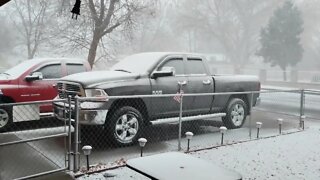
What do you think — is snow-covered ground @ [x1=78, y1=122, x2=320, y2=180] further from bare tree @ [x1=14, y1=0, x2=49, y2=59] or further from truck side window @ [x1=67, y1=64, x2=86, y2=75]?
bare tree @ [x1=14, y1=0, x2=49, y2=59]

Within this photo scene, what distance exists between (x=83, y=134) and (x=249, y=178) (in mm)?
3937

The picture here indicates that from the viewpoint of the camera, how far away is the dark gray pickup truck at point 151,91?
720 cm

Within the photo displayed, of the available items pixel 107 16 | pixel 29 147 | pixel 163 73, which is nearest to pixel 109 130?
pixel 29 147

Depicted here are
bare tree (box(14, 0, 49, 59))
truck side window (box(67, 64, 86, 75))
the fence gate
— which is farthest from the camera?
bare tree (box(14, 0, 49, 59))

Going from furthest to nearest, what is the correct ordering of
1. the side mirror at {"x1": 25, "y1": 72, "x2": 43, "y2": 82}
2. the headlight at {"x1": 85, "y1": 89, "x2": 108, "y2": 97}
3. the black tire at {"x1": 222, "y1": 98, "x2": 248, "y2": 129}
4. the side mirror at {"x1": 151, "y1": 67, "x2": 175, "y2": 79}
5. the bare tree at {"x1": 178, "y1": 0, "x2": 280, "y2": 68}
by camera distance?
the bare tree at {"x1": 178, "y1": 0, "x2": 280, "y2": 68}, the black tire at {"x1": 222, "y1": 98, "x2": 248, "y2": 129}, the side mirror at {"x1": 25, "y1": 72, "x2": 43, "y2": 82}, the side mirror at {"x1": 151, "y1": 67, "x2": 175, "y2": 79}, the headlight at {"x1": 85, "y1": 89, "x2": 108, "y2": 97}

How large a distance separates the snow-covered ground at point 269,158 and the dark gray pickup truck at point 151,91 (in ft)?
4.43

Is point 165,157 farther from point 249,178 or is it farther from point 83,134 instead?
point 83,134

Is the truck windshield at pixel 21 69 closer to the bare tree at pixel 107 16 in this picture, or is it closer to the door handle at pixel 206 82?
the door handle at pixel 206 82

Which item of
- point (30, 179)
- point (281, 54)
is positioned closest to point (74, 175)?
point (30, 179)

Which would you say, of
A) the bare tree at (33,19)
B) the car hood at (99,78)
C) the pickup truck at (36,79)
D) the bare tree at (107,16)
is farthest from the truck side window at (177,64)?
the bare tree at (33,19)

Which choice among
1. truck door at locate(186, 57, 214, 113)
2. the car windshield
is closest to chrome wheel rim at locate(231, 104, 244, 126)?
truck door at locate(186, 57, 214, 113)

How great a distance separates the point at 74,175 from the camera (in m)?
5.63

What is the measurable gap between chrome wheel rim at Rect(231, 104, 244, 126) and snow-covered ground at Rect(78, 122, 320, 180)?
1288 millimetres

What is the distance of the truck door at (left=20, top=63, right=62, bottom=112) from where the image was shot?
30.3ft
